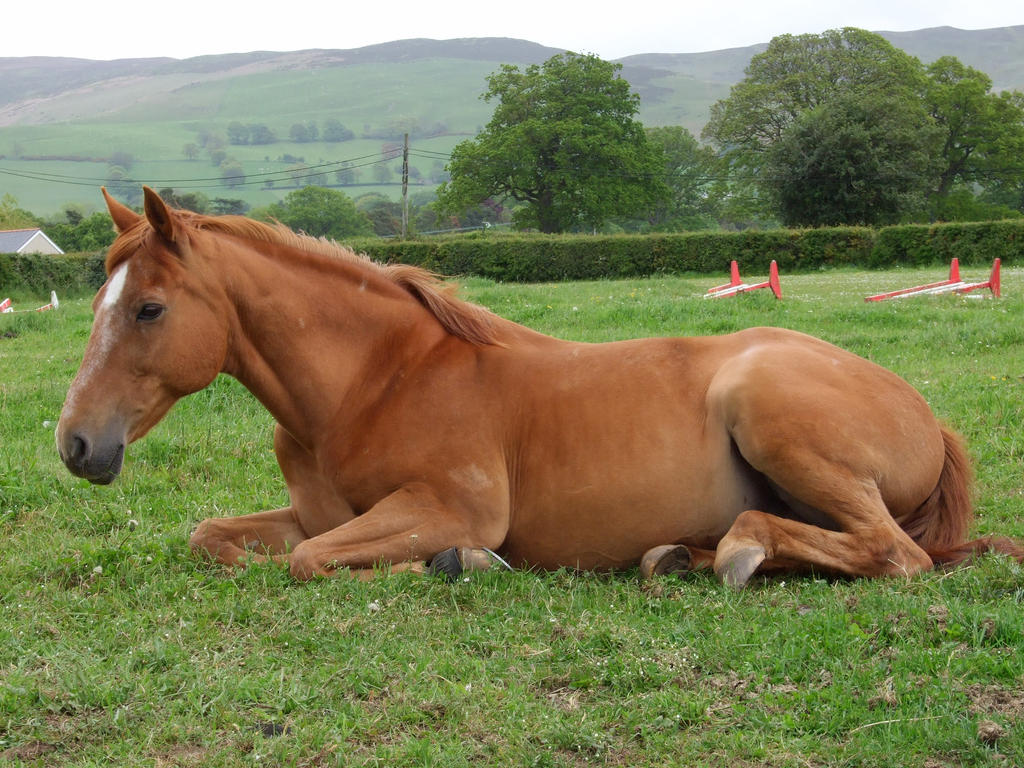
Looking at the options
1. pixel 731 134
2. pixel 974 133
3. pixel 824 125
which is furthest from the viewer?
pixel 731 134

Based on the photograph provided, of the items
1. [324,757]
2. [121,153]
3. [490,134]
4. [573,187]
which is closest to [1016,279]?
[324,757]

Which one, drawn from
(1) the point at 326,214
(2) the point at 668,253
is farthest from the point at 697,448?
(1) the point at 326,214

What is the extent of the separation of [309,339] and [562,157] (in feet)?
204

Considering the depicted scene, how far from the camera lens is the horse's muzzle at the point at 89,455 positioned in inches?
159

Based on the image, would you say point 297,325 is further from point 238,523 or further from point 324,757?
point 324,757

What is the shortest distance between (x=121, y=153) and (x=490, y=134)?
448 feet

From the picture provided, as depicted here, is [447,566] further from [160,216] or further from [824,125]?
[824,125]

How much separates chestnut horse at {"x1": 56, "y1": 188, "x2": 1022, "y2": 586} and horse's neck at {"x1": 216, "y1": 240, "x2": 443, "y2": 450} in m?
0.01

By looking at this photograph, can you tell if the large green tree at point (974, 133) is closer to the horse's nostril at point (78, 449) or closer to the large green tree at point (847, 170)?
the large green tree at point (847, 170)

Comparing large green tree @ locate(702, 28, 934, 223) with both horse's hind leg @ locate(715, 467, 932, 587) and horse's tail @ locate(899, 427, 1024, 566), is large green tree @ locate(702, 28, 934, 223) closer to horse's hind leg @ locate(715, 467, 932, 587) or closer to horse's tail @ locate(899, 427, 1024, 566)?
horse's tail @ locate(899, 427, 1024, 566)

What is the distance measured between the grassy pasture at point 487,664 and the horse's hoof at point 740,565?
8cm

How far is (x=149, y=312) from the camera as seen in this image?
4.26m

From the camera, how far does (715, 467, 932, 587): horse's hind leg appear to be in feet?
14.0

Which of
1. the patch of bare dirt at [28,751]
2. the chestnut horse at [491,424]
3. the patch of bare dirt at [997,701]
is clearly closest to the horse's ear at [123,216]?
the chestnut horse at [491,424]
